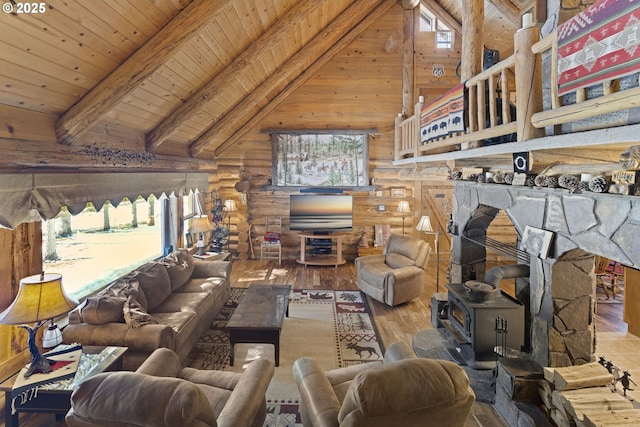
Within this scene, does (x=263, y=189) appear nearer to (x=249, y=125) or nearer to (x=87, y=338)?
(x=249, y=125)

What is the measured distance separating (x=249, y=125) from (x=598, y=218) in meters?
7.32

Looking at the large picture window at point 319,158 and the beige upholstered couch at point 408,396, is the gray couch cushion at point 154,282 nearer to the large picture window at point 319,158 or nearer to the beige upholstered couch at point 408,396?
the beige upholstered couch at point 408,396

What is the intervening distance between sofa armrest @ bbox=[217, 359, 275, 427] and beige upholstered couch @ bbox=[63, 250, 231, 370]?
1.18 meters

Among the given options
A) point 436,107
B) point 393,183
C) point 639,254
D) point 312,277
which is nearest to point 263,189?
point 312,277

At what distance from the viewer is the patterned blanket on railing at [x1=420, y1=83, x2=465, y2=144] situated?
154 inches

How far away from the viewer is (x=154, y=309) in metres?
4.42

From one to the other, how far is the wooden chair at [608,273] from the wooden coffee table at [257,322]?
17.4 feet

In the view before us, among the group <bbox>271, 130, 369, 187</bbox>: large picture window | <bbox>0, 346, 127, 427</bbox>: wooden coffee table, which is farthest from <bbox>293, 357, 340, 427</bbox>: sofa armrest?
<bbox>271, 130, 369, 187</bbox>: large picture window

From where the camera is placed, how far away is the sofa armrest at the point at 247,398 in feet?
7.61

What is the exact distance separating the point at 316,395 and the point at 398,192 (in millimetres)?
6987

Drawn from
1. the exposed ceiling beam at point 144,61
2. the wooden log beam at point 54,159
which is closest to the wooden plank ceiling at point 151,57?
the exposed ceiling beam at point 144,61

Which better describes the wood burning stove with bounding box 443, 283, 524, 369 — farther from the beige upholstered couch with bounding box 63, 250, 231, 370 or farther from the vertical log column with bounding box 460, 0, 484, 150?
the beige upholstered couch with bounding box 63, 250, 231, 370

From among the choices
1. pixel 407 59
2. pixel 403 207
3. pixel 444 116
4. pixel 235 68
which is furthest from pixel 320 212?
pixel 444 116

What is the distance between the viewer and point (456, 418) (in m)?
2.14
